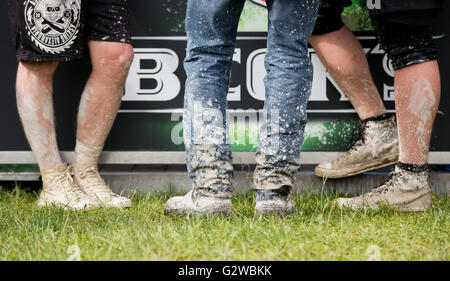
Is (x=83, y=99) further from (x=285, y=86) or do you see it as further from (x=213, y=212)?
(x=285, y=86)

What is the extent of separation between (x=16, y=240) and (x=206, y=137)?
767mm

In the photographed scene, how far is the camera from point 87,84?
2.83m

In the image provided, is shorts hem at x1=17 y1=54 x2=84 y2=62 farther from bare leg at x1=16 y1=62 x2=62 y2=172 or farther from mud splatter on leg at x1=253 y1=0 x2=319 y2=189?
mud splatter on leg at x1=253 y1=0 x2=319 y2=189

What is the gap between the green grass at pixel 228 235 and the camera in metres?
1.93

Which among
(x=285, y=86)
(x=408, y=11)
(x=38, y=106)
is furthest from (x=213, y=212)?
(x=408, y=11)

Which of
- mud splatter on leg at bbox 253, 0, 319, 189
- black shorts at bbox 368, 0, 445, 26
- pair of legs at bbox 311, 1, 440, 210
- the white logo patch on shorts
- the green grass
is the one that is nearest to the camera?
the green grass

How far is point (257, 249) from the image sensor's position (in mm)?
1964

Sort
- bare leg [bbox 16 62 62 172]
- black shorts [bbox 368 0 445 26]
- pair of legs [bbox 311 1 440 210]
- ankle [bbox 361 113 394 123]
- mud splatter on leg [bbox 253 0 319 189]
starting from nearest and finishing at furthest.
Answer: mud splatter on leg [bbox 253 0 319 189] < black shorts [bbox 368 0 445 26] < pair of legs [bbox 311 1 440 210] < bare leg [bbox 16 62 62 172] < ankle [bbox 361 113 394 123]

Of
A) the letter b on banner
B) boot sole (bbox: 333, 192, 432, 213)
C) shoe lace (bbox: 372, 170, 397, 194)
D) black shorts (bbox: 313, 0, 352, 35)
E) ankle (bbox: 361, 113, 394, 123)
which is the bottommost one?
boot sole (bbox: 333, 192, 432, 213)

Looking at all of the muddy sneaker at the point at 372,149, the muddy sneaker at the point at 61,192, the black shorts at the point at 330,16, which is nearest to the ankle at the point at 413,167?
the muddy sneaker at the point at 372,149

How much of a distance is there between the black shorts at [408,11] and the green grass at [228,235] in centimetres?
78

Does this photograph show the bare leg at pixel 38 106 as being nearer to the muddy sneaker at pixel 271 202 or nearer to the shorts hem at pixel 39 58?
the shorts hem at pixel 39 58

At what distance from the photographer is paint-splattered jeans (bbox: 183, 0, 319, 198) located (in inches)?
89.2

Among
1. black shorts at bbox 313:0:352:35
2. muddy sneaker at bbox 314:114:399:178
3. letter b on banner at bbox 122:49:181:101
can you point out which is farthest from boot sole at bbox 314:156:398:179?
letter b on banner at bbox 122:49:181:101
